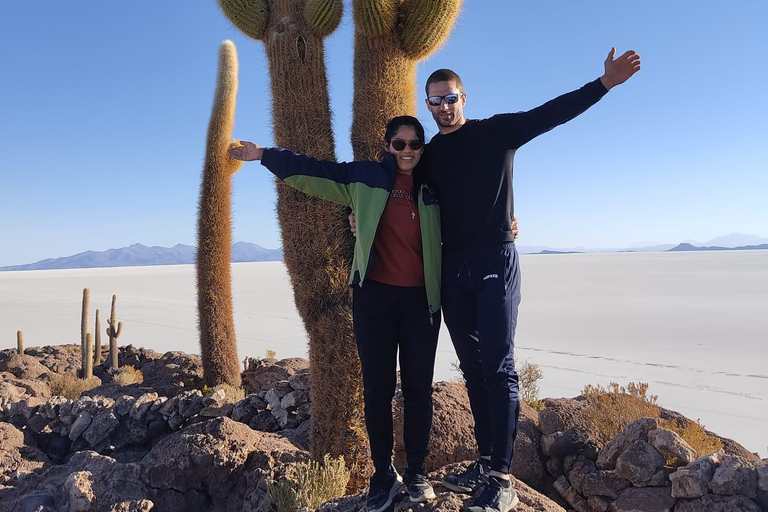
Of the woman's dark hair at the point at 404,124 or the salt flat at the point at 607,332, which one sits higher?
the woman's dark hair at the point at 404,124

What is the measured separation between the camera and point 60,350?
45.4ft

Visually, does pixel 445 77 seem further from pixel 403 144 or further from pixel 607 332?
pixel 607 332

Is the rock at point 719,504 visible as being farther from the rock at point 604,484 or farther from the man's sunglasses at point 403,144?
the man's sunglasses at point 403,144

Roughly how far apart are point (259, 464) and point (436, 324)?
211cm

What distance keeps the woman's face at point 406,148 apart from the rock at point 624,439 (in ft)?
9.36

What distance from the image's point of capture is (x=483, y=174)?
3066mm

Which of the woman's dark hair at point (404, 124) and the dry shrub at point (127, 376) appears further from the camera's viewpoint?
the dry shrub at point (127, 376)

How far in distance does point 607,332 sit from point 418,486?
15273 millimetres

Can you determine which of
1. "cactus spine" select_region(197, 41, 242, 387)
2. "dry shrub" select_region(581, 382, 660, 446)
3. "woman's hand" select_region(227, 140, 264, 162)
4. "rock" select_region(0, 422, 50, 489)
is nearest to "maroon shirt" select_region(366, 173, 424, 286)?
"woman's hand" select_region(227, 140, 264, 162)

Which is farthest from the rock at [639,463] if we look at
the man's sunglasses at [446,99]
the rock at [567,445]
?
the man's sunglasses at [446,99]

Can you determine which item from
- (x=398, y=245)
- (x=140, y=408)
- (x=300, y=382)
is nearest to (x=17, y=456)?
(x=140, y=408)

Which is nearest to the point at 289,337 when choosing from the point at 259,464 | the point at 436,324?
the point at 259,464

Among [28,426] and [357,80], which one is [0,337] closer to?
[28,426]

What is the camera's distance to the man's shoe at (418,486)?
3188 mm
